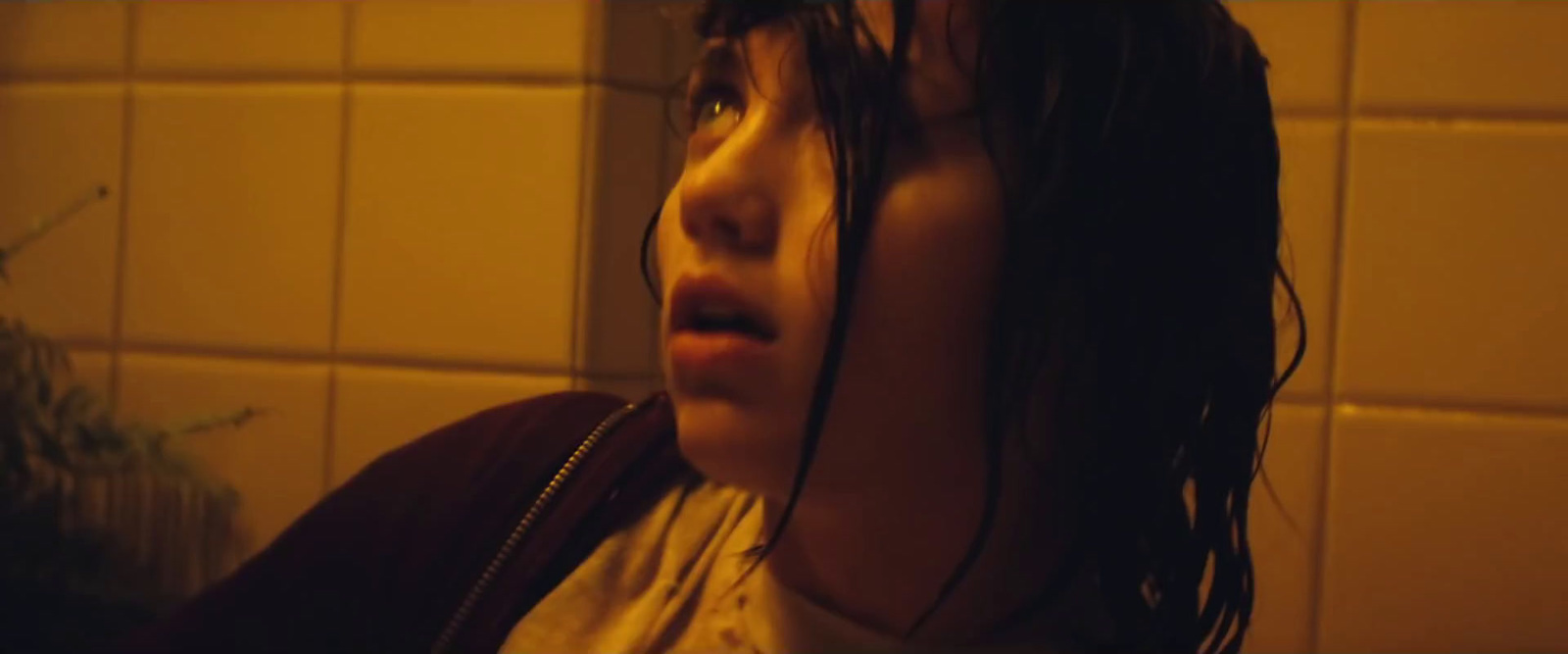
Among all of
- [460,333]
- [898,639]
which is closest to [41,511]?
[460,333]

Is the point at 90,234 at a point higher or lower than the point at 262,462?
higher

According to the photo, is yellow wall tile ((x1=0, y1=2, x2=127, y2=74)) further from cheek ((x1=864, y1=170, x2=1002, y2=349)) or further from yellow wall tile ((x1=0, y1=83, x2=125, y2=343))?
cheek ((x1=864, y1=170, x2=1002, y2=349))

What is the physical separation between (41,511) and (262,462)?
0.13 m

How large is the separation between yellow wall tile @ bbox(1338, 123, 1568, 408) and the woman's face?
39cm

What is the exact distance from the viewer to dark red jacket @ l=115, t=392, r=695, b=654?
0.47 meters

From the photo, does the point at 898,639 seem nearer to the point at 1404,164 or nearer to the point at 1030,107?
the point at 1030,107

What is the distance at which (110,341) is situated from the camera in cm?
80

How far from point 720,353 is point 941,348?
0.23 ft

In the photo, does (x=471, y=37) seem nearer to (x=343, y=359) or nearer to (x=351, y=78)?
(x=351, y=78)

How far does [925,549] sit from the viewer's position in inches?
15.9

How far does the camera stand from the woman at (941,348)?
0.37 meters

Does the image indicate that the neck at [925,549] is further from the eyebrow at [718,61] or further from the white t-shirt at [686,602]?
the eyebrow at [718,61]

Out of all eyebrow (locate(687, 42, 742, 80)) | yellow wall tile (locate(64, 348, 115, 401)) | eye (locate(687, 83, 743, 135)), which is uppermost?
eyebrow (locate(687, 42, 742, 80))

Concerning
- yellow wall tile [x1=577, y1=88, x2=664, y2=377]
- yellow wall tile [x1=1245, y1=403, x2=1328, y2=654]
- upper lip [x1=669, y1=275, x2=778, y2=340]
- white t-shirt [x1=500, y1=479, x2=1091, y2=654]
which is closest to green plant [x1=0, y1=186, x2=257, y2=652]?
yellow wall tile [x1=577, y1=88, x2=664, y2=377]
